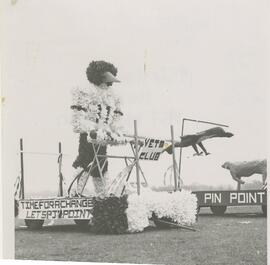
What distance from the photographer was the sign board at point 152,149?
18.4 ft

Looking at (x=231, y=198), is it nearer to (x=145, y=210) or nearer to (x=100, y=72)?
(x=145, y=210)

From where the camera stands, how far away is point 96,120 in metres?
5.84

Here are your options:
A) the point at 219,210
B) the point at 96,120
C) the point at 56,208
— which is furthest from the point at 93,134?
the point at 219,210

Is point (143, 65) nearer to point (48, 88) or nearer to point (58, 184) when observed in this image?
point (48, 88)

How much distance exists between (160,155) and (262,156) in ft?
3.04

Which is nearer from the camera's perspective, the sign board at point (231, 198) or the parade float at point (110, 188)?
the sign board at point (231, 198)

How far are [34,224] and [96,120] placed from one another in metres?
1.18

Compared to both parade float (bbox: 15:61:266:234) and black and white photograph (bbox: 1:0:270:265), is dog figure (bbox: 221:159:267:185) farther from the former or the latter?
parade float (bbox: 15:61:266:234)

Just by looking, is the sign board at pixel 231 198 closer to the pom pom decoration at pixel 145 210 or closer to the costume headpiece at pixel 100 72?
the pom pom decoration at pixel 145 210

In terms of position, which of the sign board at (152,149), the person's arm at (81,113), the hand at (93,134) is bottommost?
the sign board at (152,149)

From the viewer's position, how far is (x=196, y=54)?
546 centimetres

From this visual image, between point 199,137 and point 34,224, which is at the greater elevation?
point 199,137

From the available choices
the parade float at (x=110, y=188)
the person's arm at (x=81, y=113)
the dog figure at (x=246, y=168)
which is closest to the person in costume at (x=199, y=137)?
the parade float at (x=110, y=188)

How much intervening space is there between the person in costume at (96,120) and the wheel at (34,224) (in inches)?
19.3
